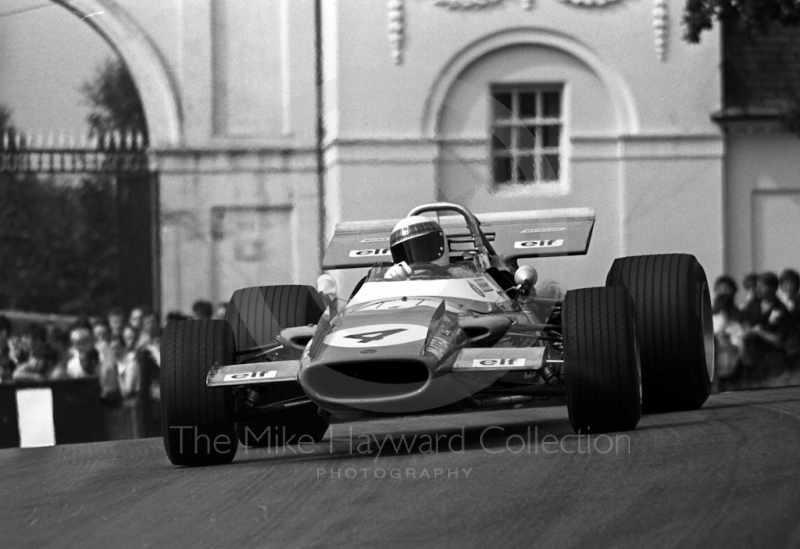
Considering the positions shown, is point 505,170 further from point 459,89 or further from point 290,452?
point 459,89

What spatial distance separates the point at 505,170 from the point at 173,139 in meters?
5.04

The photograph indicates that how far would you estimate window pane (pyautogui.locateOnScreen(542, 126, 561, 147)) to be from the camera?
13422 millimetres

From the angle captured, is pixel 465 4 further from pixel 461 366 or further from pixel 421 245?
pixel 461 366

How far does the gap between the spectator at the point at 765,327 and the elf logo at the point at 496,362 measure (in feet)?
16.2

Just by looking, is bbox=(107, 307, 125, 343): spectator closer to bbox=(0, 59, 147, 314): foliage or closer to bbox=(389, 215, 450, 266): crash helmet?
bbox=(0, 59, 147, 314): foliage

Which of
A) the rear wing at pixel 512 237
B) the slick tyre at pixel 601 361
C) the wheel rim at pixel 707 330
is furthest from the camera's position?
the rear wing at pixel 512 237

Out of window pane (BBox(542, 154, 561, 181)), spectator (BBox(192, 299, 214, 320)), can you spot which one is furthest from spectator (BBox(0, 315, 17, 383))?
window pane (BBox(542, 154, 561, 181))

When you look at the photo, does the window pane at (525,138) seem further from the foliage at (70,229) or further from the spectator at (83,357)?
the foliage at (70,229)

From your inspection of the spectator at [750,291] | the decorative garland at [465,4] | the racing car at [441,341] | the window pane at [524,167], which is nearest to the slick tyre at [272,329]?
the racing car at [441,341]

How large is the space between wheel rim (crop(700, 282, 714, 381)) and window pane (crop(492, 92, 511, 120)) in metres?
4.59

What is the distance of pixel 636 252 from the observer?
13.7 metres

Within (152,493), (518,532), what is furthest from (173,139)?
(518,532)

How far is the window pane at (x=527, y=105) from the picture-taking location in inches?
531

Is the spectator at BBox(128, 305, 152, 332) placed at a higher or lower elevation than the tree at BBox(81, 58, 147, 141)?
lower
